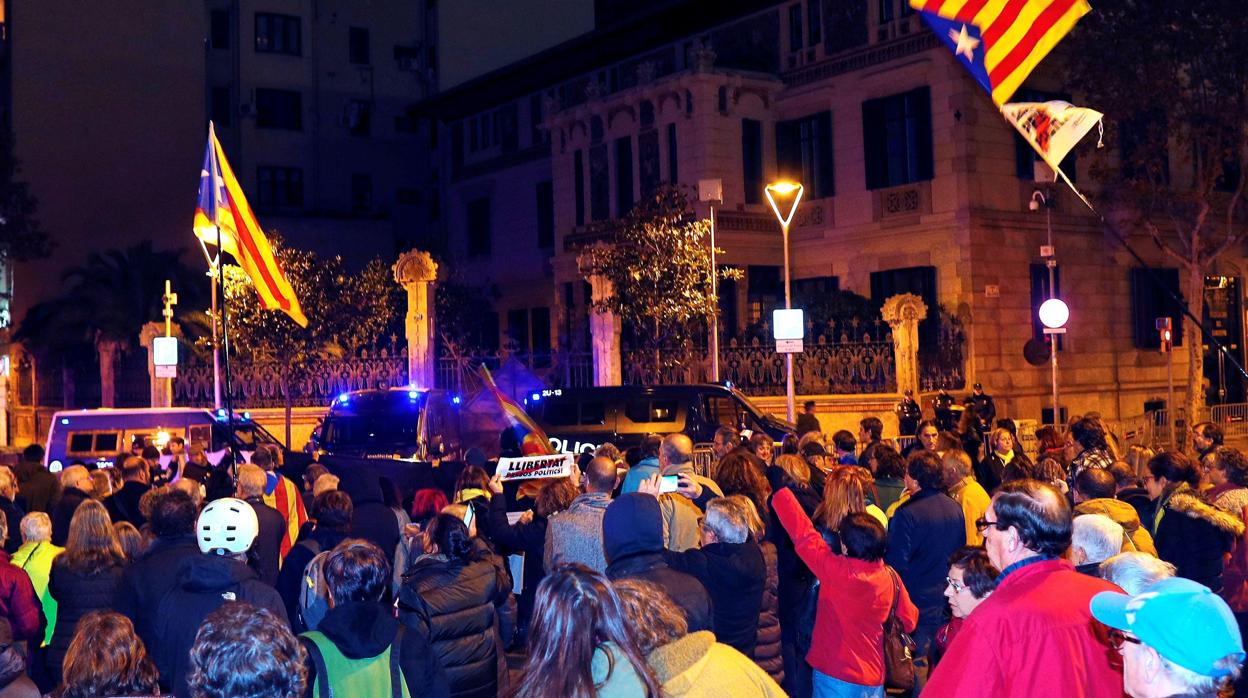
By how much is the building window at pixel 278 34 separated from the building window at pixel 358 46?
209cm

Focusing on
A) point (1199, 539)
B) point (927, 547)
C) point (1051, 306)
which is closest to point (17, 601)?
point (927, 547)

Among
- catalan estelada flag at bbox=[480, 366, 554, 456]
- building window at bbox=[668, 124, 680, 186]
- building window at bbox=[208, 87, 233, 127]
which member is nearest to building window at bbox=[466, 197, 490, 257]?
building window at bbox=[208, 87, 233, 127]

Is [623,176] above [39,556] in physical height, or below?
above

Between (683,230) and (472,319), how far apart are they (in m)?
16.7

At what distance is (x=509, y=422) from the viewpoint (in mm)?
18203

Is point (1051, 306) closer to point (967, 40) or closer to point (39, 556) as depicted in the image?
point (967, 40)

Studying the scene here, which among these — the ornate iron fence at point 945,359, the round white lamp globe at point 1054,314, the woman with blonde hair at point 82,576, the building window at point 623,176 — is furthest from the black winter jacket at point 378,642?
the building window at point 623,176

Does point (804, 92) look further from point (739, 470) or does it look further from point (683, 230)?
point (739, 470)

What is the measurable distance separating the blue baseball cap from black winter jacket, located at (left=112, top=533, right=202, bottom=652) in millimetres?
5226

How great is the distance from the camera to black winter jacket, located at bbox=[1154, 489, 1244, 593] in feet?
24.7

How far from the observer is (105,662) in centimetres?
511

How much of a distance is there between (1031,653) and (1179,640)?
1023mm

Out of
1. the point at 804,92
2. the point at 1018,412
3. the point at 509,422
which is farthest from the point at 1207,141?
the point at 509,422

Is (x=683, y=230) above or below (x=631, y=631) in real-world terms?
above
